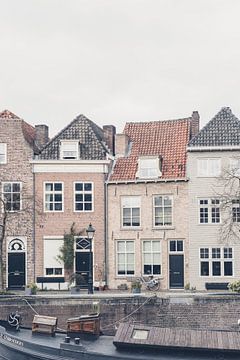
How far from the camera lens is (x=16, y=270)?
38281 millimetres

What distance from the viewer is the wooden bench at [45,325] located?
22.9m

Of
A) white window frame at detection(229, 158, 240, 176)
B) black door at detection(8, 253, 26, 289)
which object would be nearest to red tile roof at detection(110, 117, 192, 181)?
white window frame at detection(229, 158, 240, 176)

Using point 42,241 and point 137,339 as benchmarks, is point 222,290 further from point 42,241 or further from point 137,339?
point 137,339

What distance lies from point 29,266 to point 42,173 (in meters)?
5.22

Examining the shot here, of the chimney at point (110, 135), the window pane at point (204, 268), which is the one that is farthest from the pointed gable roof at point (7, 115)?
the window pane at point (204, 268)

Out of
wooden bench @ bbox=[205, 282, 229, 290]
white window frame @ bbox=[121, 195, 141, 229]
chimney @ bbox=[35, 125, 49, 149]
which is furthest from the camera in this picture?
chimney @ bbox=[35, 125, 49, 149]

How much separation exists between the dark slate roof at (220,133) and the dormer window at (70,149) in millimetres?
6381

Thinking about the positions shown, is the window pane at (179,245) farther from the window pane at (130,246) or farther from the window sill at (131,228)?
the window pane at (130,246)

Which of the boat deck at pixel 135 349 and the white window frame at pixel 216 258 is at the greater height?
the white window frame at pixel 216 258

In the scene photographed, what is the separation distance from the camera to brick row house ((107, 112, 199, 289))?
124ft

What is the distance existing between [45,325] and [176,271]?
1590cm

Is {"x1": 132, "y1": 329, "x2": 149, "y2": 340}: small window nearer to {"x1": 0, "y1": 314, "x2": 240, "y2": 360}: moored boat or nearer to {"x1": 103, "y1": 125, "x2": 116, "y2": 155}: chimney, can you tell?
{"x1": 0, "y1": 314, "x2": 240, "y2": 360}: moored boat

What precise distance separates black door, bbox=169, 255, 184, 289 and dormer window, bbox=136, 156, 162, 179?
4.67 meters

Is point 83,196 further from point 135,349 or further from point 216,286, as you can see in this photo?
point 135,349
